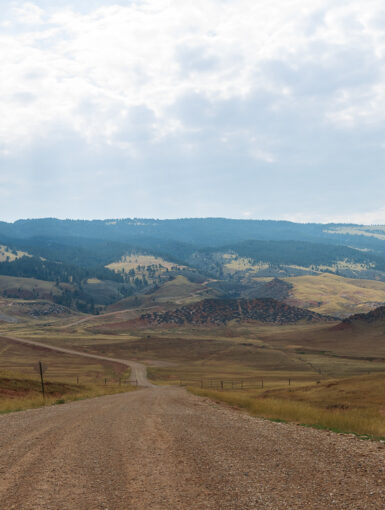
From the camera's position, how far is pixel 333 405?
3297cm

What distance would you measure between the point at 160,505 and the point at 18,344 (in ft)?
500

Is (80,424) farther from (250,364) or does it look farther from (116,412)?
(250,364)

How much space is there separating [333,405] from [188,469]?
86.4 feet

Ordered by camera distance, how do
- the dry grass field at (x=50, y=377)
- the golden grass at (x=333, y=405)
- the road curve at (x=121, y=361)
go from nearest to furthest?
1. the golden grass at (x=333, y=405)
2. the dry grass field at (x=50, y=377)
3. the road curve at (x=121, y=361)

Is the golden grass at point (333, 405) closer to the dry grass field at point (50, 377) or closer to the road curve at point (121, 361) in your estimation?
the dry grass field at point (50, 377)

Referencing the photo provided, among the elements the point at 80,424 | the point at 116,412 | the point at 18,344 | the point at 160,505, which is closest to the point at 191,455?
the point at 160,505

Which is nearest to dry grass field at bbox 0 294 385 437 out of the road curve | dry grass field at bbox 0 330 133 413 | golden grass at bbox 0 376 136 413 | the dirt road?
dry grass field at bbox 0 330 133 413

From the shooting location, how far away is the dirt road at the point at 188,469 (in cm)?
840

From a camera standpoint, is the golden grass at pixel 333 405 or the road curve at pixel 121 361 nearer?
the golden grass at pixel 333 405

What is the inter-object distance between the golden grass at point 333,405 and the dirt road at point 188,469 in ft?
10.9

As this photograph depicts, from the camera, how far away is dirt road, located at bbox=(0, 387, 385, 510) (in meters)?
8.40

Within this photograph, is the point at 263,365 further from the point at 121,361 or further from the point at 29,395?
the point at 29,395

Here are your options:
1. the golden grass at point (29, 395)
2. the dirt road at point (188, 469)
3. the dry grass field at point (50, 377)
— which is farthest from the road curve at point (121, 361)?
the dirt road at point (188, 469)

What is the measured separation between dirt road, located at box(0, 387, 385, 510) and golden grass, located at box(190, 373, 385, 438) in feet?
10.9
